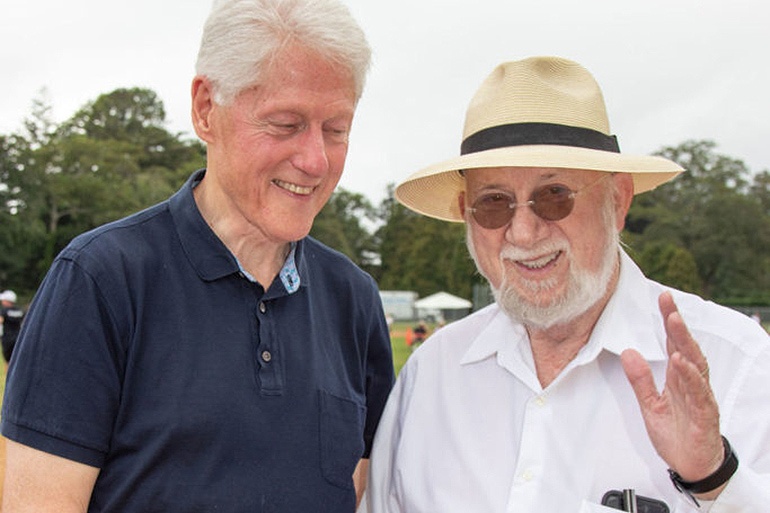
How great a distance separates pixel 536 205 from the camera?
2.56 metres

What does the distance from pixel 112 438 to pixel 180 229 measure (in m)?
0.65

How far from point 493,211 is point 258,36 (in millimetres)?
1036

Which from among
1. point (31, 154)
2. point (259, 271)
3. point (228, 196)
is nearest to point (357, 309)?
point (259, 271)

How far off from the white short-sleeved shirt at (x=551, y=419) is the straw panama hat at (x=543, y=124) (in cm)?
44

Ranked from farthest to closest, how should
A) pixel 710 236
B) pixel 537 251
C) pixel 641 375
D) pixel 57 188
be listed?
pixel 710 236, pixel 57 188, pixel 537 251, pixel 641 375

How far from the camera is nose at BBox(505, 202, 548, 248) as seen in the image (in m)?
2.54

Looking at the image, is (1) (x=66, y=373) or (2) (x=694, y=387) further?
(1) (x=66, y=373)

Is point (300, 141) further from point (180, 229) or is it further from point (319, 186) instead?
point (180, 229)

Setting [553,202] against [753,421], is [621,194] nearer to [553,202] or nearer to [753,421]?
[553,202]

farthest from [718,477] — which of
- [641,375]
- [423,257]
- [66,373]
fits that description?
[423,257]

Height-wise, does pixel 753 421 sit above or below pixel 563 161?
below

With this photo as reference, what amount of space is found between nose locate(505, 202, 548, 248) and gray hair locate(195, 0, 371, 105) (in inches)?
32.7

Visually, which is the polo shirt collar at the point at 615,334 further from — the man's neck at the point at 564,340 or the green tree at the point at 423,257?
the green tree at the point at 423,257

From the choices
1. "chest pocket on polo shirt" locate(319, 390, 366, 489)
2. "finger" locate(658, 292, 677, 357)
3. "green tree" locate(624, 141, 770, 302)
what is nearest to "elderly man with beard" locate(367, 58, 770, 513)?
"chest pocket on polo shirt" locate(319, 390, 366, 489)
